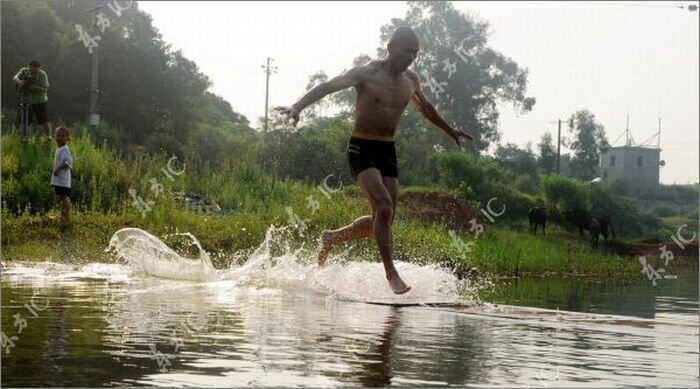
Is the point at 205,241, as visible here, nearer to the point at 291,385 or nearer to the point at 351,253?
the point at 351,253

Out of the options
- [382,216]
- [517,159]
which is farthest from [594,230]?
[517,159]

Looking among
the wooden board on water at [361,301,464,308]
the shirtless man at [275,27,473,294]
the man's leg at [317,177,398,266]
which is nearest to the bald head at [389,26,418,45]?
the shirtless man at [275,27,473,294]

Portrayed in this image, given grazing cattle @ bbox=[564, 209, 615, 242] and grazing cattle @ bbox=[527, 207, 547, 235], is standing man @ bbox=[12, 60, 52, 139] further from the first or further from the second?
grazing cattle @ bbox=[564, 209, 615, 242]

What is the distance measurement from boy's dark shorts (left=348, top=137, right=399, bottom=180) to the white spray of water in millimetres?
1111

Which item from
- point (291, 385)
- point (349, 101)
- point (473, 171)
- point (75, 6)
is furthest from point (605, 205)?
point (291, 385)

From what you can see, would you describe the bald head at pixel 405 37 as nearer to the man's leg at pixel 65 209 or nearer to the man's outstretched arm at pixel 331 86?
the man's outstretched arm at pixel 331 86

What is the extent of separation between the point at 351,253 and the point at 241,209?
556cm

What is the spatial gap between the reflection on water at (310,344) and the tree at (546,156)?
79.6 metres

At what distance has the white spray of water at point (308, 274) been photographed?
9344 millimetres

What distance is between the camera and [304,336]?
6082 millimetres

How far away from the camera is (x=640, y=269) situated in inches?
1125

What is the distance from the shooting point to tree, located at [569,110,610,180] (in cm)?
9275

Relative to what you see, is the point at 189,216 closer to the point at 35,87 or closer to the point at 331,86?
the point at 35,87

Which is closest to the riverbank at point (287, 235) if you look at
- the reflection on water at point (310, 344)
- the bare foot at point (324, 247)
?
the bare foot at point (324, 247)
